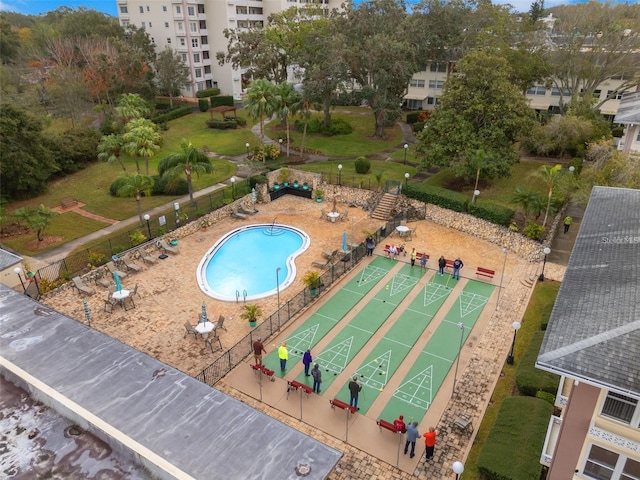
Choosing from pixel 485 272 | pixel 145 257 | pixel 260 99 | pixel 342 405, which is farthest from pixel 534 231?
pixel 260 99

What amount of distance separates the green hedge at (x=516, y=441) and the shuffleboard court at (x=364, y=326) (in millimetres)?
7710

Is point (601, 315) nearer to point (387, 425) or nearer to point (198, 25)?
point (387, 425)

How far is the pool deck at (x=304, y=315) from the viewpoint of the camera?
1884 cm

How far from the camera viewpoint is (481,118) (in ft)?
134

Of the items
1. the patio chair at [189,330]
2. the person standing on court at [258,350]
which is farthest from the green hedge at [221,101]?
the person standing on court at [258,350]

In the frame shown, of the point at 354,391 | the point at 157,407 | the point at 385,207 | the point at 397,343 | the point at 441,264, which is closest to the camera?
the point at 157,407

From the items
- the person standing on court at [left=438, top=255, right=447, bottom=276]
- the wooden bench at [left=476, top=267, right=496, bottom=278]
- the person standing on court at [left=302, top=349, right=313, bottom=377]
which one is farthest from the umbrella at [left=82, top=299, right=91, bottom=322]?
the wooden bench at [left=476, top=267, right=496, bottom=278]

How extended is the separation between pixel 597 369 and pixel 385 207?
2902 cm

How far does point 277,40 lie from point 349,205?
3258 cm

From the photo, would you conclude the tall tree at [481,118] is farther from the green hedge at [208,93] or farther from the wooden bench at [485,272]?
the green hedge at [208,93]

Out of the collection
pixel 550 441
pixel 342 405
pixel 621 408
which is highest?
pixel 621 408

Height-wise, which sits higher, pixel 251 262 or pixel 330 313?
pixel 330 313

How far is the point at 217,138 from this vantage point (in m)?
62.4

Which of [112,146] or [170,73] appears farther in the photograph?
[170,73]
